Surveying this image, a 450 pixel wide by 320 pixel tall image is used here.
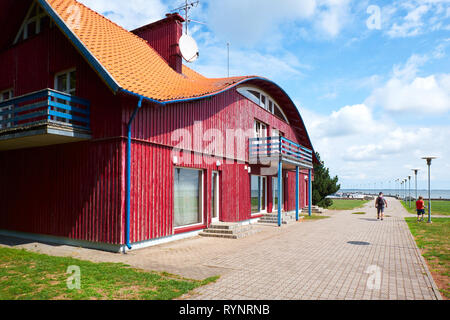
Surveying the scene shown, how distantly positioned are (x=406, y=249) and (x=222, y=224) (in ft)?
21.6

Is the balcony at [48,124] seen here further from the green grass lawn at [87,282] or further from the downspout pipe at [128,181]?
the green grass lawn at [87,282]

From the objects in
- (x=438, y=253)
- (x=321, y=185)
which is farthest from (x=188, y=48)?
(x=321, y=185)

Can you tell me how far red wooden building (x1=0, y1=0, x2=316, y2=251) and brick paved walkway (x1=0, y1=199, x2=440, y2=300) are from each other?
3.29 ft

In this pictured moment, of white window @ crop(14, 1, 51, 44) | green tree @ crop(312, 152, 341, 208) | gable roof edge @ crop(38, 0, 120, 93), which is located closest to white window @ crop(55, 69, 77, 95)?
gable roof edge @ crop(38, 0, 120, 93)

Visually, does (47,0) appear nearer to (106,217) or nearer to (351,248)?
(106,217)

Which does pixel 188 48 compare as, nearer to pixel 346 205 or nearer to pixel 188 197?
pixel 188 197

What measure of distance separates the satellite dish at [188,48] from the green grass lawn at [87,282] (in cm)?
1089

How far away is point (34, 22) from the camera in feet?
40.9

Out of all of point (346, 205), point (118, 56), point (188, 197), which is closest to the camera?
point (118, 56)

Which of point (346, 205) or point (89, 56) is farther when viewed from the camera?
point (346, 205)

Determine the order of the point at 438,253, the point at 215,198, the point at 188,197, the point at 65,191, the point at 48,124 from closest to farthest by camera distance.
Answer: the point at 48,124, the point at 438,253, the point at 65,191, the point at 188,197, the point at 215,198

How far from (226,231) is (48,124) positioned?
7.34 meters

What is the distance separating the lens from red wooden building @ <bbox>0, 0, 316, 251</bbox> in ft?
30.0

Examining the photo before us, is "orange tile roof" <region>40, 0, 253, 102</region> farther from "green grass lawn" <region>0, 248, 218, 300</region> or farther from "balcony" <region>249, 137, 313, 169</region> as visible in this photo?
"green grass lawn" <region>0, 248, 218, 300</region>
